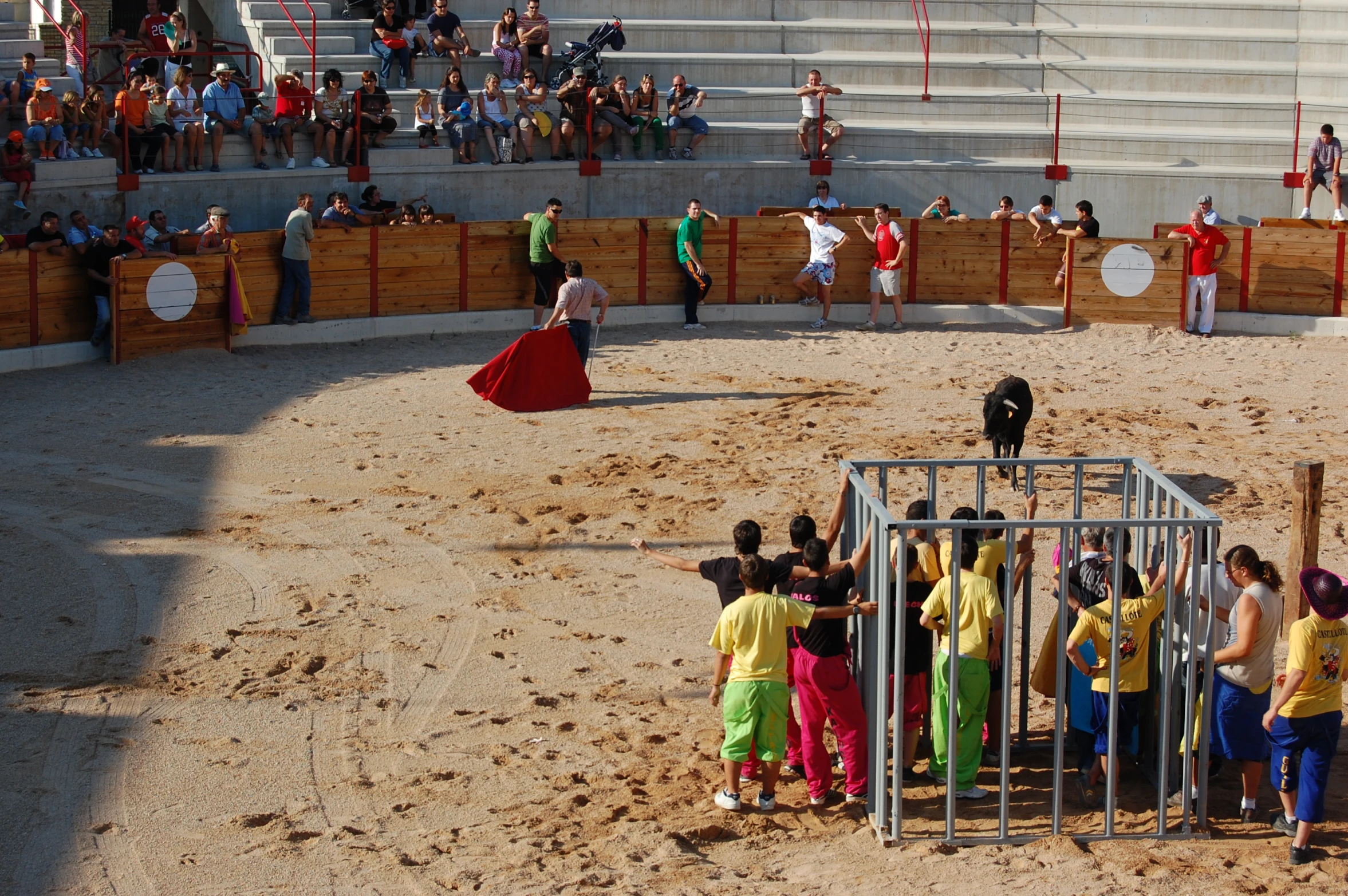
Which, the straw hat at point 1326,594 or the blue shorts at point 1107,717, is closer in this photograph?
the straw hat at point 1326,594

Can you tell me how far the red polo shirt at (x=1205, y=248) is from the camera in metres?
19.5

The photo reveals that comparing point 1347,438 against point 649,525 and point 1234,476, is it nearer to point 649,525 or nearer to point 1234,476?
point 1234,476

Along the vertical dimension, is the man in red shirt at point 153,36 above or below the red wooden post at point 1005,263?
above

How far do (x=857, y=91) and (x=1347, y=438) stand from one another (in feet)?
40.7

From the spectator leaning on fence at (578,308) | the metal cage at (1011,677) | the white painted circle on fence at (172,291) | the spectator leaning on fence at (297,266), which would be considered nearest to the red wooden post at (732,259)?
the spectator leaning on fence at (578,308)

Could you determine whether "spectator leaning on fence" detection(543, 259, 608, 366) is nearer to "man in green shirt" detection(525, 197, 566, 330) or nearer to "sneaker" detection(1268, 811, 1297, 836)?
"man in green shirt" detection(525, 197, 566, 330)

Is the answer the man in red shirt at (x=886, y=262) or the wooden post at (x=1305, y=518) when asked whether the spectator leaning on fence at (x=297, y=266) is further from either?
the wooden post at (x=1305, y=518)

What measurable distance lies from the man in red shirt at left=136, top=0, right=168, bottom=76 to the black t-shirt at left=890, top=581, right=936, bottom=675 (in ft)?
58.2

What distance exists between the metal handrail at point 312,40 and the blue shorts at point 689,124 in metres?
5.04

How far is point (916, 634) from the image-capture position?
7.64 meters

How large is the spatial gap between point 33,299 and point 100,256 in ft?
2.70

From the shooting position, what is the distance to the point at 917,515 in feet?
25.2

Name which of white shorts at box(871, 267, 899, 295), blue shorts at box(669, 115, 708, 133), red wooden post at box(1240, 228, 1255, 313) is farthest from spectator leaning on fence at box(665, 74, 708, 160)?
red wooden post at box(1240, 228, 1255, 313)

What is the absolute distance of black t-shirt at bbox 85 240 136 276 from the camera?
17.2m
